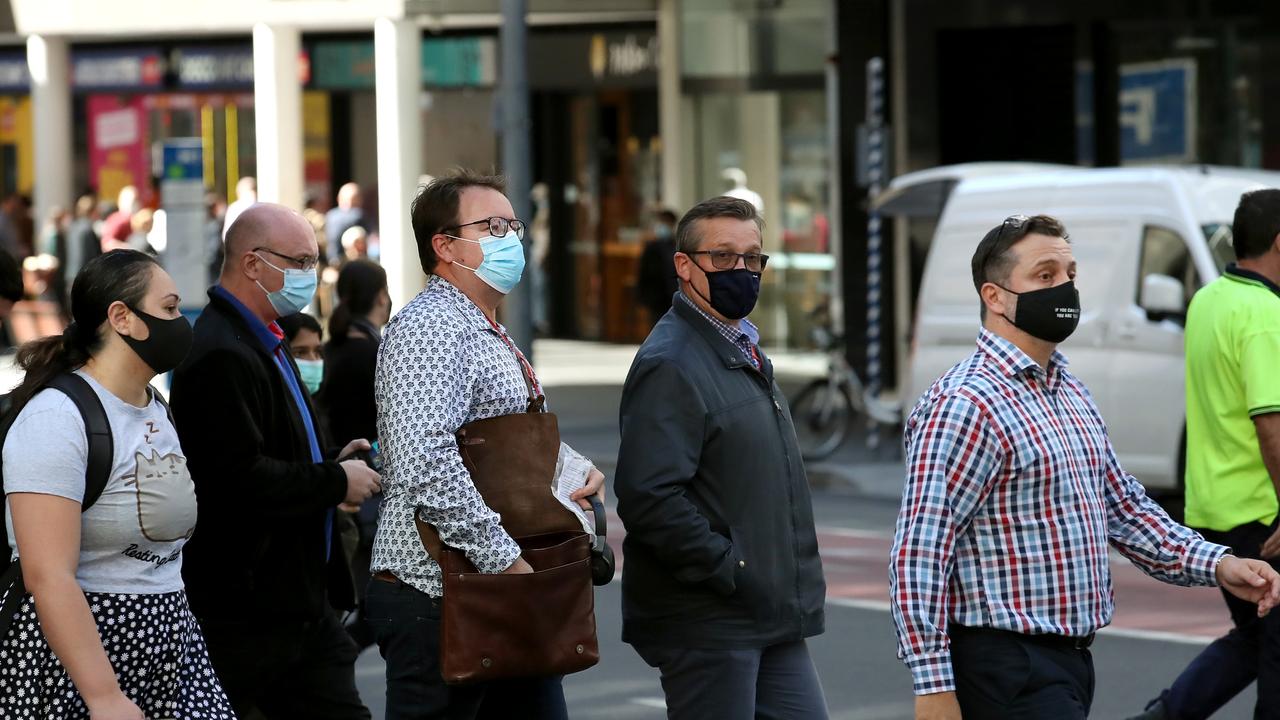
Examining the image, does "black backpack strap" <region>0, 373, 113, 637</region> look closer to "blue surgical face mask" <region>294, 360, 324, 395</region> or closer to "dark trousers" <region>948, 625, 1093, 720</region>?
"dark trousers" <region>948, 625, 1093, 720</region>

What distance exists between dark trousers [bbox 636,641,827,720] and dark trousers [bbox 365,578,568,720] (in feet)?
1.39

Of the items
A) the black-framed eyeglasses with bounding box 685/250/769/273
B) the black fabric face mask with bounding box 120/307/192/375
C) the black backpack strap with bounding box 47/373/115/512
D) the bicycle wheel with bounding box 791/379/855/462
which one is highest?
the black-framed eyeglasses with bounding box 685/250/769/273

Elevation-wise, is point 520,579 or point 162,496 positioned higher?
point 162,496

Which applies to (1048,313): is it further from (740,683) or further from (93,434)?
(93,434)

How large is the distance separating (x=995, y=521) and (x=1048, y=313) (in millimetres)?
491

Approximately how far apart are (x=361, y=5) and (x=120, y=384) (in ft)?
75.7

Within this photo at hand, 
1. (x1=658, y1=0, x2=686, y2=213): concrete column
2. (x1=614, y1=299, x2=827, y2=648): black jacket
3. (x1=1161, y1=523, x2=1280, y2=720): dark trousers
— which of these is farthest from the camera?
(x1=658, y1=0, x2=686, y2=213): concrete column

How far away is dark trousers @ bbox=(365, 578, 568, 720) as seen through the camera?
183 inches

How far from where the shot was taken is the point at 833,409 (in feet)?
52.0

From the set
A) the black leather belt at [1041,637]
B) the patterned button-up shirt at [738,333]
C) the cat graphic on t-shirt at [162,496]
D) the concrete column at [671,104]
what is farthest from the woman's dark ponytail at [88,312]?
the concrete column at [671,104]

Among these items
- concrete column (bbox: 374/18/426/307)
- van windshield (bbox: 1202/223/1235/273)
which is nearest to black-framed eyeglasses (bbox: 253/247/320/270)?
van windshield (bbox: 1202/223/1235/273)

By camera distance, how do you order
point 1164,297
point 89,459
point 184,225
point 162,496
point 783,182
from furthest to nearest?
1. point 783,182
2. point 184,225
3. point 1164,297
4. point 162,496
5. point 89,459

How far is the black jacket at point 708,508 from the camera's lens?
470 cm

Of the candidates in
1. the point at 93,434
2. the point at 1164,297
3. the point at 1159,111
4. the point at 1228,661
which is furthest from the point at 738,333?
the point at 1159,111
